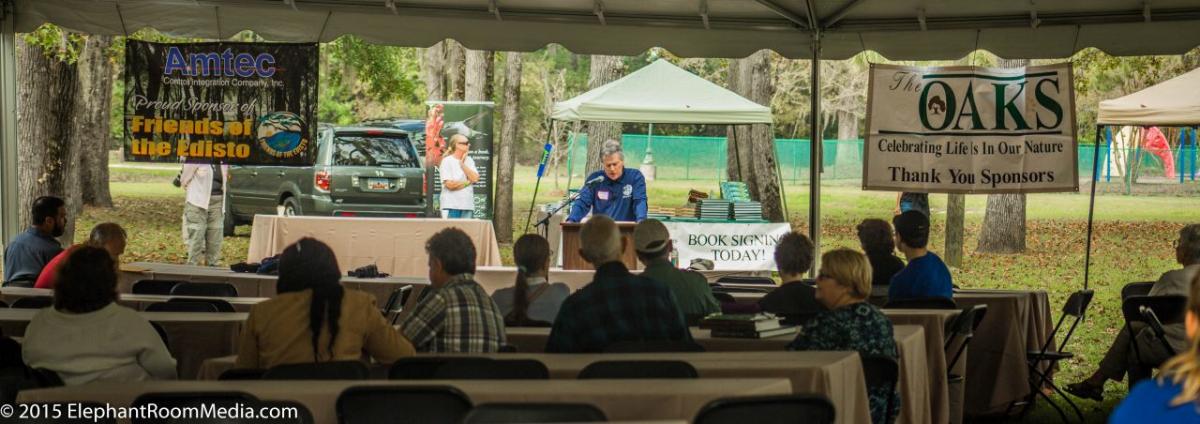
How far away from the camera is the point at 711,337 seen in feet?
22.2

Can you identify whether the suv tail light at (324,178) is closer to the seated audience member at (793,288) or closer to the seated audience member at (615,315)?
the seated audience member at (793,288)

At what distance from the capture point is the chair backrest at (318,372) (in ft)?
17.1

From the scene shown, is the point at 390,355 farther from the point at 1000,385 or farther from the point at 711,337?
the point at 1000,385

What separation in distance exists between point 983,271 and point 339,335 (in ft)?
52.9

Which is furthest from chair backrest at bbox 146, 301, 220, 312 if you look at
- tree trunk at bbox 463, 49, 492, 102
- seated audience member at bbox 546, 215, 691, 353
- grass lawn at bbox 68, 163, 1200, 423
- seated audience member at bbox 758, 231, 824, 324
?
tree trunk at bbox 463, 49, 492, 102

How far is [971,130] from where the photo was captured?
37.1 ft

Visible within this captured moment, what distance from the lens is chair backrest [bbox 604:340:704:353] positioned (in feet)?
19.4

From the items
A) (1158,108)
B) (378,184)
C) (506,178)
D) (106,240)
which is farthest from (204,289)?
(506,178)

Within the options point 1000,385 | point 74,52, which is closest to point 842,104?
point 74,52

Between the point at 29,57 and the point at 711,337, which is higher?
the point at 29,57

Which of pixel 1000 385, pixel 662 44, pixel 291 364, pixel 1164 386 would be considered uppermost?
pixel 662 44

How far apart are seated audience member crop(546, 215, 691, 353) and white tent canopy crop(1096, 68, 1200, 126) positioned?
5.71 meters

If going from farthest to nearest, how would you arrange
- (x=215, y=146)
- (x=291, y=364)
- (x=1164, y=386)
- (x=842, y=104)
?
(x=842, y=104) < (x=215, y=146) < (x=291, y=364) < (x=1164, y=386)

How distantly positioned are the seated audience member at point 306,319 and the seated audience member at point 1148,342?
503cm
